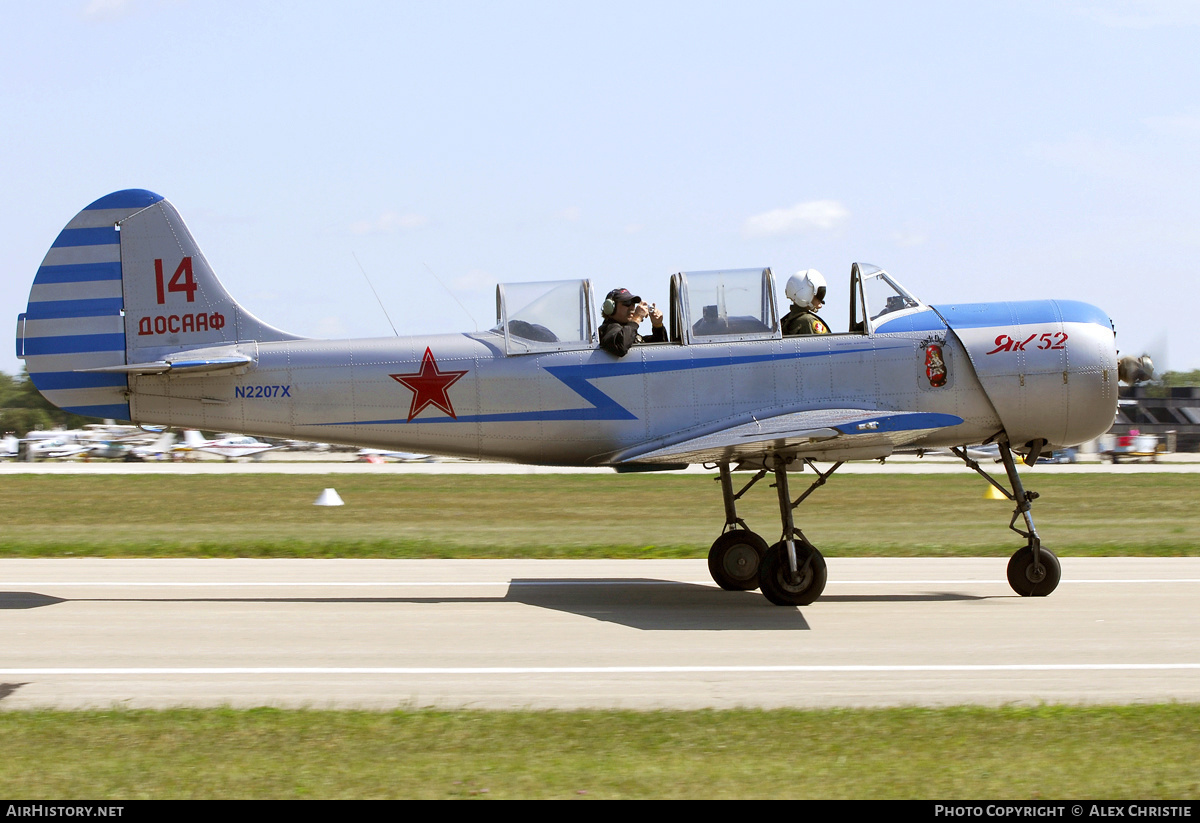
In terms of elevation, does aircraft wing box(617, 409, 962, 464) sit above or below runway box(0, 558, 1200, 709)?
above

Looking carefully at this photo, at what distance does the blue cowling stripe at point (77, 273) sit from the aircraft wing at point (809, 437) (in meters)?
5.46

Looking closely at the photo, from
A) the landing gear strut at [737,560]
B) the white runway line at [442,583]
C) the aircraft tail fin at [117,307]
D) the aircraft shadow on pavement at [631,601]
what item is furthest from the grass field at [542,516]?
the aircraft tail fin at [117,307]

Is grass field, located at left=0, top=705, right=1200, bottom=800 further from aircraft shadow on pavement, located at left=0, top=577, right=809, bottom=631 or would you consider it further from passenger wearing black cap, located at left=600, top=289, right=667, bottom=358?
passenger wearing black cap, located at left=600, top=289, right=667, bottom=358

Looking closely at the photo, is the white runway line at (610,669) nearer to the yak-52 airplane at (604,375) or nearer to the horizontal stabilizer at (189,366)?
the yak-52 airplane at (604,375)

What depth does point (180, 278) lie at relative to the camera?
11.3m

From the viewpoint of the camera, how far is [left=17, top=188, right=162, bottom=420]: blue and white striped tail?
11.0 metres

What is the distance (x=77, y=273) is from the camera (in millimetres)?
11148

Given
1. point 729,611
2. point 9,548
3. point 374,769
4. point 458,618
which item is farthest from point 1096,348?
point 9,548

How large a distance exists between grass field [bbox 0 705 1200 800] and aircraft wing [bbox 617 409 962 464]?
3.46m

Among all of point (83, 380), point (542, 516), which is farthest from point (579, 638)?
point (542, 516)

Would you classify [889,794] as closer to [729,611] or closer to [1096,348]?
[729,611]

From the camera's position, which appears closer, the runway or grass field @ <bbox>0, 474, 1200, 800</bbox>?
grass field @ <bbox>0, 474, 1200, 800</bbox>

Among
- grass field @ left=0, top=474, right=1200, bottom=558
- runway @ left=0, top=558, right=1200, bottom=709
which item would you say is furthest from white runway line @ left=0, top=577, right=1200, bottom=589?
grass field @ left=0, top=474, right=1200, bottom=558

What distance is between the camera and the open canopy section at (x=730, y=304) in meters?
10.8
